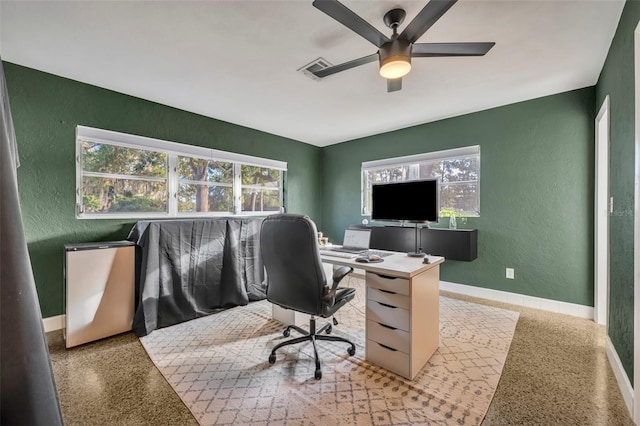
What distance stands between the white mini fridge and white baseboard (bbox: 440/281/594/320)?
154 inches

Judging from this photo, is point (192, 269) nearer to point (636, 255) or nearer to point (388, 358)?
point (388, 358)

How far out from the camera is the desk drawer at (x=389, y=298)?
1.90m

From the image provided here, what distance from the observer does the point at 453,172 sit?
3.96 metres

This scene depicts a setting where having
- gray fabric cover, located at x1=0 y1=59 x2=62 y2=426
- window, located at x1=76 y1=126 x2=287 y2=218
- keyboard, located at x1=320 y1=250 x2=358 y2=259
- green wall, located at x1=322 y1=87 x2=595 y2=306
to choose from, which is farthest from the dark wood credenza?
gray fabric cover, located at x1=0 y1=59 x2=62 y2=426

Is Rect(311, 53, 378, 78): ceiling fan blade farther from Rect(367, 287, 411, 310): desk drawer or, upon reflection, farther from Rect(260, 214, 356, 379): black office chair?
Rect(367, 287, 411, 310): desk drawer

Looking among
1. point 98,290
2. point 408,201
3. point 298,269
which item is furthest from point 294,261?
point 98,290

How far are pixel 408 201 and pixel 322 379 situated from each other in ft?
5.53

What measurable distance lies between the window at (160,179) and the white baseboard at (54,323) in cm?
102

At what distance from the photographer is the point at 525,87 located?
2998 millimetres

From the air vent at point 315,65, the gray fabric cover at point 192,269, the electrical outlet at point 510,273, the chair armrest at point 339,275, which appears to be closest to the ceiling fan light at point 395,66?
the air vent at point 315,65

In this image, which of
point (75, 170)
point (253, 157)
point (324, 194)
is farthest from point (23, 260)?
point (324, 194)

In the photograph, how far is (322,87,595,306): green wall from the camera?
3039mm

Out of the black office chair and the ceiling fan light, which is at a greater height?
the ceiling fan light

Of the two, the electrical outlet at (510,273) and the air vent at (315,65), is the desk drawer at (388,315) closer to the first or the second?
the air vent at (315,65)
